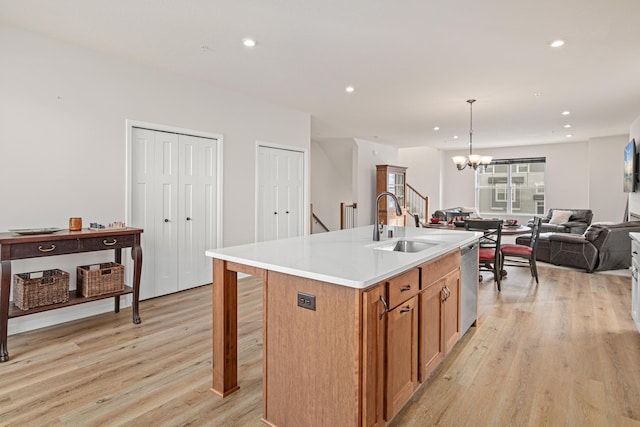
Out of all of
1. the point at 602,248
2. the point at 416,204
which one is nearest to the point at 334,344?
the point at 602,248

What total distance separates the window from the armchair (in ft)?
15.4

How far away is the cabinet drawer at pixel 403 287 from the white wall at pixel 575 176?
886 cm

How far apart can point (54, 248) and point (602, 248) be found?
22.0 feet

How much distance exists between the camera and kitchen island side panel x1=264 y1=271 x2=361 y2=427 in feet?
5.03

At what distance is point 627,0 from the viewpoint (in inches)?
97.0

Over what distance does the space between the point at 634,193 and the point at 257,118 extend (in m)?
6.65

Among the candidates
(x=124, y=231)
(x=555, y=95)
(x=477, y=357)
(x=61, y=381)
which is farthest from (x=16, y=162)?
(x=555, y=95)

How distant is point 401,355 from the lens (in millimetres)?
1842

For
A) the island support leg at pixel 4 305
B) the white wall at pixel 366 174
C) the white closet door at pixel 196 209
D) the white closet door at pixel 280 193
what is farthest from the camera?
the white wall at pixel 366 174

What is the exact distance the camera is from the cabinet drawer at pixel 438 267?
2.04m

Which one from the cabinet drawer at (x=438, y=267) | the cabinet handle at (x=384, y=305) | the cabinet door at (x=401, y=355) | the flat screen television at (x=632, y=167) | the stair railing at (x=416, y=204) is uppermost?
the flat screen television at (x=632, y=167)

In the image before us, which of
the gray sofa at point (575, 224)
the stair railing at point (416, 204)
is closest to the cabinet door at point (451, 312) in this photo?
the gray sofa at point (575, 224)

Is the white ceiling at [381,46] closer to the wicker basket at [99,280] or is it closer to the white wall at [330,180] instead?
the wicker basket at [99,280]

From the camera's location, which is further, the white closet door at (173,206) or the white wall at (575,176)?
the white wall at (575,176)
